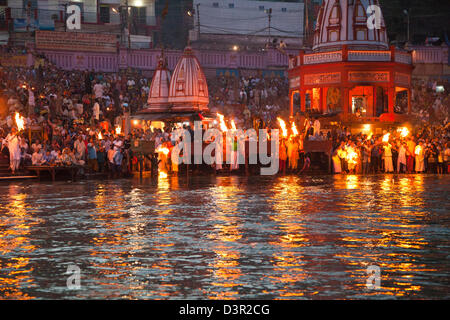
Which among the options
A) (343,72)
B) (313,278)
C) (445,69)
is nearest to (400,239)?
(313,278)

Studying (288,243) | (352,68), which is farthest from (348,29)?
(288,243)

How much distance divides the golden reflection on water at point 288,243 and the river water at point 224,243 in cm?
2

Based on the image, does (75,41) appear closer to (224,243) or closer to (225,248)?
(224,243)

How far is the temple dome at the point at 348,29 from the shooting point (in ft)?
137

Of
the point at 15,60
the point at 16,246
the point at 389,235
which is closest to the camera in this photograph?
the point at 16,246

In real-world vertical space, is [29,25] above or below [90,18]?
below

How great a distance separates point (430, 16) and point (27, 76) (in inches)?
1498

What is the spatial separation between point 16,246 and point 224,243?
3347 millimetres

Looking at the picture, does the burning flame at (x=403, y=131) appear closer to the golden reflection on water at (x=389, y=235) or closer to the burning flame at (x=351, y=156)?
the burning flame at (x=351, y=156)

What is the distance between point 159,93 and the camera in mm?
40688

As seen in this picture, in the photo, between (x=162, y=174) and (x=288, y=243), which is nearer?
(x=288, y=243)
